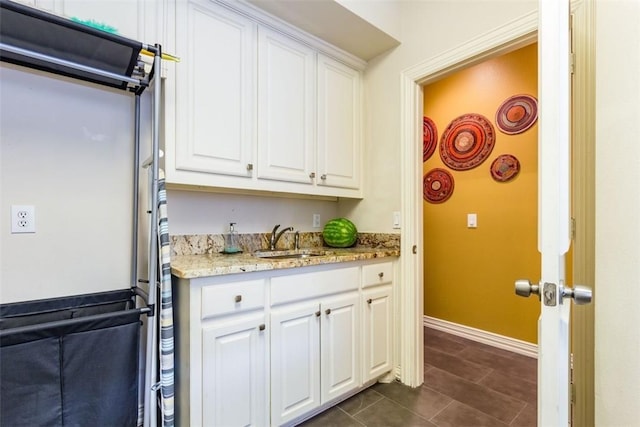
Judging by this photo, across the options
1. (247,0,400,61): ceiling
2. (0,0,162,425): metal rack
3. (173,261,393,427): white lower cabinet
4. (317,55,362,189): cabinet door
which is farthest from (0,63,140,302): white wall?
(317,55,362,189): cabinet door

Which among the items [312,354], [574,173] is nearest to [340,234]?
[312,354]

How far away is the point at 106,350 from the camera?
1.11 metres

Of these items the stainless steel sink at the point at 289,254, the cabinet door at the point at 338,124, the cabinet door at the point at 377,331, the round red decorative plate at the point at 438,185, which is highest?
the cabinet door at the point at 338,124

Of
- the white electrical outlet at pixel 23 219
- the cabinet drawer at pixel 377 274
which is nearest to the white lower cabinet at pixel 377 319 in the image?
the cabinet drawer at pixel 377 274

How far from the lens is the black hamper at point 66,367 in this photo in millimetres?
971

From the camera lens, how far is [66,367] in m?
1.05

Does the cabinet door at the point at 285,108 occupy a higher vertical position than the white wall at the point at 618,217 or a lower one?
higher

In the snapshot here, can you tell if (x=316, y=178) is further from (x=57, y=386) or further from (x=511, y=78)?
(x=511, y=78)

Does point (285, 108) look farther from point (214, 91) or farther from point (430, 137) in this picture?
point (430, 137)

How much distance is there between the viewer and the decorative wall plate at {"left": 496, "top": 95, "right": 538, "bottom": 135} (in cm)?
246

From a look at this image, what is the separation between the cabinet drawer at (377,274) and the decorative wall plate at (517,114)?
1.64 meters

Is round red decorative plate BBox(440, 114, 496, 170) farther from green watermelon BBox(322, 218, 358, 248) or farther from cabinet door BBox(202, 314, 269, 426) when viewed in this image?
cabinet door BBox(202, 314, 269, 426)

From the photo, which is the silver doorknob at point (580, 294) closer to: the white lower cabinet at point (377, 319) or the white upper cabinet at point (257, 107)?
the white lower cabinet at point (377, 319)

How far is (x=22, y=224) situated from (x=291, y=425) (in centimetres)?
Answer: 156
